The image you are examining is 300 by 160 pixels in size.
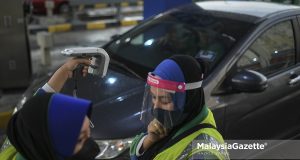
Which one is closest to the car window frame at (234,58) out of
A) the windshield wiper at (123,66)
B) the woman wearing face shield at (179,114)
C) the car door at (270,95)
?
the car door at (270,95)

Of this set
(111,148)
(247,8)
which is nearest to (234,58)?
(247,8)

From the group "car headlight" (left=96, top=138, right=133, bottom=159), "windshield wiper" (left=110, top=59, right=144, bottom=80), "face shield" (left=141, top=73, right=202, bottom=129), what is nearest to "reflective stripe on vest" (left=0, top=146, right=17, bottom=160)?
"face shield" (left=141, top=73, right=202, bottom=129)

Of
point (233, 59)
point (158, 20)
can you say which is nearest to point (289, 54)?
point (233, 59)

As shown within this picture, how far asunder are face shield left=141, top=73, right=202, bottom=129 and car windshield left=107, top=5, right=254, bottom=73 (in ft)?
5.12

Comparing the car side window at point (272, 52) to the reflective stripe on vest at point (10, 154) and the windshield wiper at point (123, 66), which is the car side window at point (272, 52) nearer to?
the windshield wiper at point (123, 66)

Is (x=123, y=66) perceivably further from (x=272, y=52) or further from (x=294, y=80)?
(x=294, y=80)

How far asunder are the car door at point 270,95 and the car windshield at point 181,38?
0.70 ft

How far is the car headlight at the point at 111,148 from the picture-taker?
10.0 feet

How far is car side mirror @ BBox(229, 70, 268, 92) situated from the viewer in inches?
137

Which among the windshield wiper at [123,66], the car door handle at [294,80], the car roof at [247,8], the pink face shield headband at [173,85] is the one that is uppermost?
the pink face shield headband at [173,85]

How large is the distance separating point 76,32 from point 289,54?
9.13 meters

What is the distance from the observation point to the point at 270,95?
156 inches

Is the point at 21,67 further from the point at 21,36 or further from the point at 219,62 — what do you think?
the point at 219,62

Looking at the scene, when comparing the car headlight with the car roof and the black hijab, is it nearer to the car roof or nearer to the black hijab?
the black hijab
